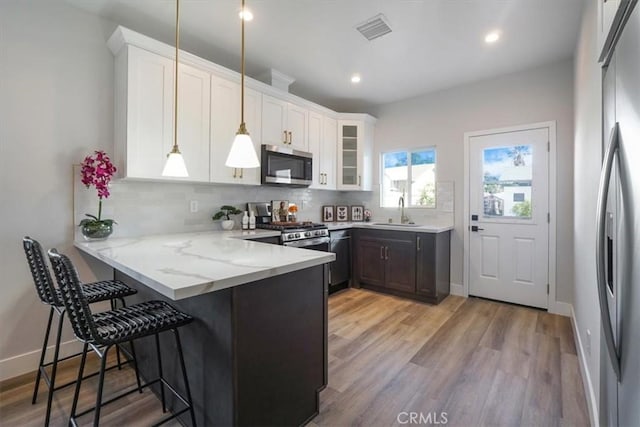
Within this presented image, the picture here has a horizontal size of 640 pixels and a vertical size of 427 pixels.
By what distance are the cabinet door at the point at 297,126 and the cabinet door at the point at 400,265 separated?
166 cm

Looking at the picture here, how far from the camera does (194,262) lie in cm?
147

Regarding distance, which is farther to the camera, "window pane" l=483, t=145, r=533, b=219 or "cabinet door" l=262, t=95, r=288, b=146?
"window pane" l=483, t=145, r=533, b=219

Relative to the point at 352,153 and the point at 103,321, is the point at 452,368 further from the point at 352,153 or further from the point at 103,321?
the point at 352,153

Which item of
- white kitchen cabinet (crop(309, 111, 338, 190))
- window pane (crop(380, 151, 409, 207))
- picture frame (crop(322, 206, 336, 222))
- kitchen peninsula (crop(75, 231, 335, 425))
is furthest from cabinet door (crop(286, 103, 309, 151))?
kitchen peninsula (crop(75, 231, 335, 425))

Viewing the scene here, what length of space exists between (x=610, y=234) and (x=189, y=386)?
1.99 meters

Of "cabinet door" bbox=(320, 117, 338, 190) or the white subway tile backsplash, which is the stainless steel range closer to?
the white subway tile backsplash

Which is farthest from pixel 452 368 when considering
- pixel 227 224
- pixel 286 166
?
pixel 286 166

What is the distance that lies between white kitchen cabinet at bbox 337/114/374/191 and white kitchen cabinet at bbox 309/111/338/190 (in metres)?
0.11

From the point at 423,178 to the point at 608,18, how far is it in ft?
9.72

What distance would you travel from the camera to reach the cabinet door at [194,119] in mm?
2600

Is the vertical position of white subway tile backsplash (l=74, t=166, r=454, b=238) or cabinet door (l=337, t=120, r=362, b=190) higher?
cabinet door (l=337, t=120, r=362, b=190)

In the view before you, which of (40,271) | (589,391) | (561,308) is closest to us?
(40,271)

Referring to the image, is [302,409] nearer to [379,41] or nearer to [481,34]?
[379,41]

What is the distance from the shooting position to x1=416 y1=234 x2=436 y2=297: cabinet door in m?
3.45
